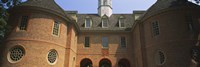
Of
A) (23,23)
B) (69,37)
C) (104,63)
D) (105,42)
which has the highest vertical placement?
(23,23)

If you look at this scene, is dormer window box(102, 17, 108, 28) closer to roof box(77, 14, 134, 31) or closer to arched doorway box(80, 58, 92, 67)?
roof box(77, 14, 134, 31)

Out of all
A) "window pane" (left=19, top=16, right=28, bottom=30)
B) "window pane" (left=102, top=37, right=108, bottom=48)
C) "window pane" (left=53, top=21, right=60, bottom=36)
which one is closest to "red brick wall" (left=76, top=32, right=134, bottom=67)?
"window pane" (left=102, top=37, right=108, bottom=48)

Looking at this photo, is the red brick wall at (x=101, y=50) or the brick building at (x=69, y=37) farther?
the red brick wall at (x=101, y=50)

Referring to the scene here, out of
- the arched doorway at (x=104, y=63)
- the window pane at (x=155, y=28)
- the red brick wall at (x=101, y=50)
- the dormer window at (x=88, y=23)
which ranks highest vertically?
the dormer window at (x=88, y=23)

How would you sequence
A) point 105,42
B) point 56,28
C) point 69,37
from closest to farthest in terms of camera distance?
point 56,28, point 69,37, point 105,42

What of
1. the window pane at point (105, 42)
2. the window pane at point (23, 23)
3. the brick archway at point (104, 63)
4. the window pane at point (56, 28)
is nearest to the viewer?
the window pane at point (23, 23)

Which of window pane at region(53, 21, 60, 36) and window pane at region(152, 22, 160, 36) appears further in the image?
window pane at region(53, 21, 60, 36)

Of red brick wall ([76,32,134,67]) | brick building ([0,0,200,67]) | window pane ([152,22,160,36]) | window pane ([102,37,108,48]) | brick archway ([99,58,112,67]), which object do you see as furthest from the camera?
brick archway ([99,58,112,67])

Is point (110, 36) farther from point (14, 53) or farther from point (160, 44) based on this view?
point (14, 53)

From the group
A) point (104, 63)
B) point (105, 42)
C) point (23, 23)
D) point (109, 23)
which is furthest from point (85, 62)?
point (23, 23)

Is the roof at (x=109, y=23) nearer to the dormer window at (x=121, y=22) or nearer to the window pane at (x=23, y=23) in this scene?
the dormer window at (x=121, y=22)

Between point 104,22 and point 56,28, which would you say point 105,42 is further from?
point 56,28

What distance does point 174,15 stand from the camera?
19.5m

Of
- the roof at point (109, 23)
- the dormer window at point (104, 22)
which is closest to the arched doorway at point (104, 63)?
the roof at point (109, 23)
